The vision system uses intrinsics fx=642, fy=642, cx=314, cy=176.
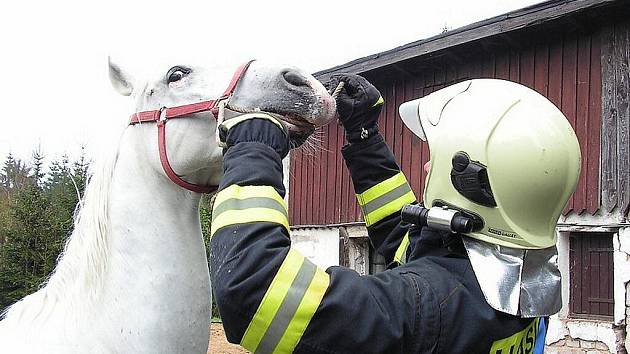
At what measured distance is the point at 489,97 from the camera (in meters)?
1.71

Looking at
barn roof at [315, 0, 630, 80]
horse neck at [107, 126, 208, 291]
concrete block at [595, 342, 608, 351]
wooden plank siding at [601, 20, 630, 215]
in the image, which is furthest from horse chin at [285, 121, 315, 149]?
concrete block at [595, 342, 608, 351]

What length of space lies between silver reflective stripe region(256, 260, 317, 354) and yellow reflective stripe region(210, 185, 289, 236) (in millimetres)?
137

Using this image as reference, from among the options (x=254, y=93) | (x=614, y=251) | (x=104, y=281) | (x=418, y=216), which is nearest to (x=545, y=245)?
(x=418, y=216)

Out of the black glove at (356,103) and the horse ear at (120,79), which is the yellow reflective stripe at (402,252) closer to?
the black glove at (356,103)

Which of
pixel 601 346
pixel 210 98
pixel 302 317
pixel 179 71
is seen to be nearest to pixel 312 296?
pixel 302 317

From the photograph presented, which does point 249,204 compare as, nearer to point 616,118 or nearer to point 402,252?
point 402,252

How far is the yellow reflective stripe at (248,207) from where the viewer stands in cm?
142

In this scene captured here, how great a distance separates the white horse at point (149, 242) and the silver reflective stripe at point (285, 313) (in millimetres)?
752

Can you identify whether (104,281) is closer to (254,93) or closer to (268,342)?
(254,93)

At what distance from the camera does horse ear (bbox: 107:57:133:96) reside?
2.38 meters

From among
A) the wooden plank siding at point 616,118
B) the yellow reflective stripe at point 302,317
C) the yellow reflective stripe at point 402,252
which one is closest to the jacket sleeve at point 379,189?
the yellow reflective stripe at point 402,252

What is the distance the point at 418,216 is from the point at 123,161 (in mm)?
1086

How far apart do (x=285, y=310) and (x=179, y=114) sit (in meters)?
1.04

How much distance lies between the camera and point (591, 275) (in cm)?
773
